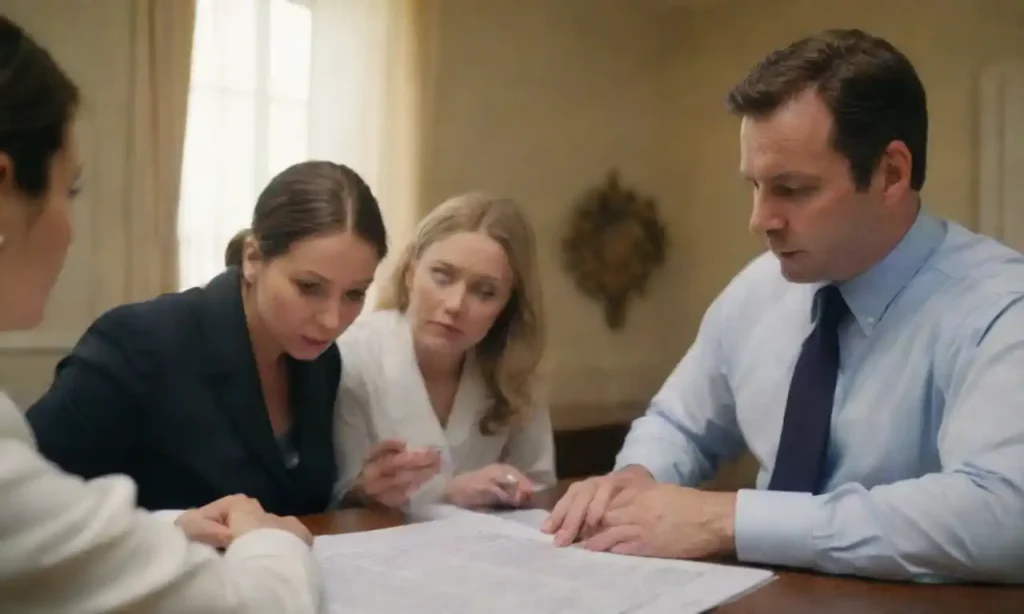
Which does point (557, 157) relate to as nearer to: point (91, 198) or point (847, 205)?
point (91, 198)

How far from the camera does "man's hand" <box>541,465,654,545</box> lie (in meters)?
1.08

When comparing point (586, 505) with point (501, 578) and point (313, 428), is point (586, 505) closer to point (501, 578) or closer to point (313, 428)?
point (501, 578)

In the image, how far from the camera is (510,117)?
143 inches

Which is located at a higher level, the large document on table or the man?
the man

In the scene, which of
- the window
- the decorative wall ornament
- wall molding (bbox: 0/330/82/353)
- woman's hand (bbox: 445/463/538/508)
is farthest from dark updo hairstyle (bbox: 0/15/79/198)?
the decorative wall ornament

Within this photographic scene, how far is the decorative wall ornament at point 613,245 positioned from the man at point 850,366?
245 cm

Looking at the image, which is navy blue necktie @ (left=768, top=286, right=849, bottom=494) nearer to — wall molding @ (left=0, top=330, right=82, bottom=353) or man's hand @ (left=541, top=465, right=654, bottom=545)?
man's hand @ (left=541, top=465, right=654, bottom=545)

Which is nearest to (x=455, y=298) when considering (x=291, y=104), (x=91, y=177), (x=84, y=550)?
(x=84, y=550)

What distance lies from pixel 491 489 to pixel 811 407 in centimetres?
49

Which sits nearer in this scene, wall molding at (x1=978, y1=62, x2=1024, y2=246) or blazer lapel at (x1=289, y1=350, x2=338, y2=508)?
blazer lapel at (x1=289, y1=350, x2=338, y2=508)

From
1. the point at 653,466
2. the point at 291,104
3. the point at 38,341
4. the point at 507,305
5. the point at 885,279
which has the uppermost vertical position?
the point at 291,104

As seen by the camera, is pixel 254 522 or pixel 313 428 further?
pixel 313 428

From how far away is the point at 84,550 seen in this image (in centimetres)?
52

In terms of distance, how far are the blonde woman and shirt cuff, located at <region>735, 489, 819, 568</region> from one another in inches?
25.9
